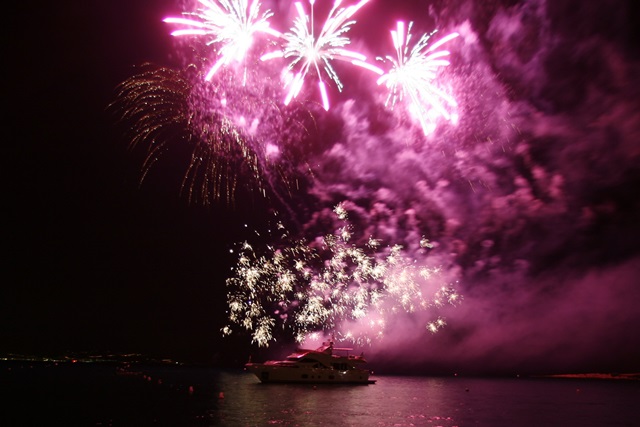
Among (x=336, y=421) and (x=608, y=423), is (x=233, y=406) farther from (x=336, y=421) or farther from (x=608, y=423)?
(x=608, y=423)

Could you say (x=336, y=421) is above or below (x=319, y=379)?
below

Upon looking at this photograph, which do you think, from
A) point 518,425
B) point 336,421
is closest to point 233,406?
point 336,421

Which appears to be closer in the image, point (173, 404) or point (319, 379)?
point (173, 404)

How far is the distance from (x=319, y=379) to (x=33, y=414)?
43.4m

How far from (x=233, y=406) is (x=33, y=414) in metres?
15.3

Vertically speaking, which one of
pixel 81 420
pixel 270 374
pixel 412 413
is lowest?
pixel 81 420

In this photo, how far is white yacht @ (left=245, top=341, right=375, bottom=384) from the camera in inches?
2699

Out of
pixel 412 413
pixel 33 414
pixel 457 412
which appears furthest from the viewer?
pixel 457 412

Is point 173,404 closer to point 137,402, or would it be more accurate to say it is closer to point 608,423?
point 137,402

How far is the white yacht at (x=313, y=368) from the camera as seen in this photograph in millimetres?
68562

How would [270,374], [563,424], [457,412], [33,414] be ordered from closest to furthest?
[33,414]
[563,424]
[457,412]
[270,374]

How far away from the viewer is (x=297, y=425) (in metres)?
31.2

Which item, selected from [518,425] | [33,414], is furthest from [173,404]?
[518,425]

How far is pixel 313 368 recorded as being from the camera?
70812 millimetres
